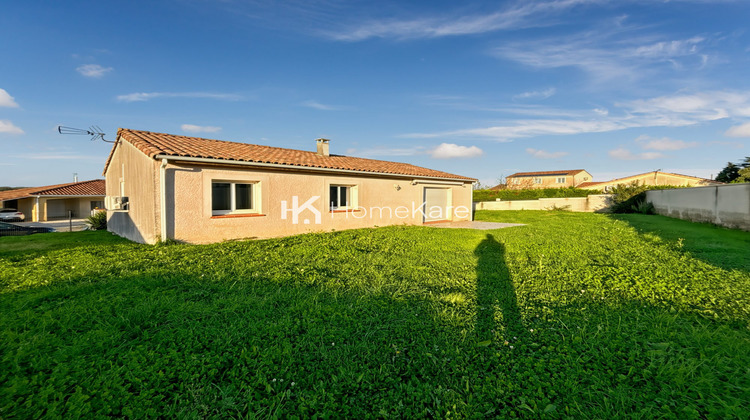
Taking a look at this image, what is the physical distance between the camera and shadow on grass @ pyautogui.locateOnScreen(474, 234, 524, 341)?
3.93m

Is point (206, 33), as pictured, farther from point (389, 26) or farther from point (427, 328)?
point (427, 328)

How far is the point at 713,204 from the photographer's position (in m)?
13.2

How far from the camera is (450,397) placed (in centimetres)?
266

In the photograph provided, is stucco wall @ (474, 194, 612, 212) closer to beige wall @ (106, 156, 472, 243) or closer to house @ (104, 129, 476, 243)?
house @ (104, 129, 476, 243)

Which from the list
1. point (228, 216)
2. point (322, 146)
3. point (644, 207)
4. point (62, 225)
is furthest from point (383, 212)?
point (62, 225)

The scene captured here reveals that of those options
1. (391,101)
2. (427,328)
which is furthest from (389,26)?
(427,328)

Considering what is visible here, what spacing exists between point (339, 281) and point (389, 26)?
11353 millimetres

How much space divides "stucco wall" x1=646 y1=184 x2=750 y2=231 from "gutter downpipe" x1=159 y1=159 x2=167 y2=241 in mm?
19049

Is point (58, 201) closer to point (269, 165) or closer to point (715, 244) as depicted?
point (269, 165)

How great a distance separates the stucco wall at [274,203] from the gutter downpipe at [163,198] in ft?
0.41

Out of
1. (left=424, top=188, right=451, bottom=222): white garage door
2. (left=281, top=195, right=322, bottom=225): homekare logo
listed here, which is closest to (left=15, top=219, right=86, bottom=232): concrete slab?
(left=281, top=195, right=322, bottom=225): homekare logo

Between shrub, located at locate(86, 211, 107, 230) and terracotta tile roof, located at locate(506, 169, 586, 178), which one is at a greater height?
terracotta tile roof, located at locate(506, 169, 586, 178)

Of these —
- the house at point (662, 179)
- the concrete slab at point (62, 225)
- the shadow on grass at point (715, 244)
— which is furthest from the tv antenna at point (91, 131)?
the house at point (662, 179)

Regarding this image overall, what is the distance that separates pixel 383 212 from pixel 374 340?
11.2 meters
